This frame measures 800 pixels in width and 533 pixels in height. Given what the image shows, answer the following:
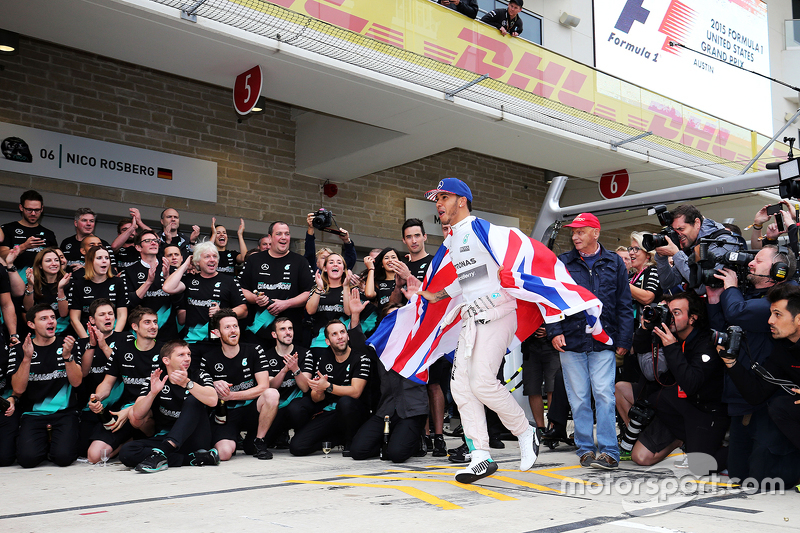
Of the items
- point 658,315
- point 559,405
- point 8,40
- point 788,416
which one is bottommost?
point 559,405

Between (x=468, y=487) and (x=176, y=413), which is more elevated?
(x=176, y=413)

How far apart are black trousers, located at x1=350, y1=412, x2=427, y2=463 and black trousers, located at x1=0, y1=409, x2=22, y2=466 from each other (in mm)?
2489

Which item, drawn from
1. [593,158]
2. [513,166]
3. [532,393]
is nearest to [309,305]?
[532,393]

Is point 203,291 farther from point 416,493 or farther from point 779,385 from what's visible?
point 779,385

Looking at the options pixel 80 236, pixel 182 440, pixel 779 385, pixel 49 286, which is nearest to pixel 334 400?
pixel 182 440

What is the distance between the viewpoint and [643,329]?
15.9ft

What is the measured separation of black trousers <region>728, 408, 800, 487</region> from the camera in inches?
149

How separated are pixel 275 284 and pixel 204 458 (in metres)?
1.87

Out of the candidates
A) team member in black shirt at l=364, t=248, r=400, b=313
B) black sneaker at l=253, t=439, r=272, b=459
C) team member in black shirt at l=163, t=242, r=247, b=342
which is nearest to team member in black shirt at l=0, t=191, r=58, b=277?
team member in black shirt at l=163, t=242, r=247, b=342

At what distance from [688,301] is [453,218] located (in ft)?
5.41

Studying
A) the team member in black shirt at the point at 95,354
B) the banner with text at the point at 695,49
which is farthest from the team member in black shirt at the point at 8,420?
the banner with text at the point at 695,49

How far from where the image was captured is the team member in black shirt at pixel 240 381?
17.9 ft

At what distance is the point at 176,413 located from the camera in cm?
514

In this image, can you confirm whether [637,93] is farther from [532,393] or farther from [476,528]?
[476,528]
